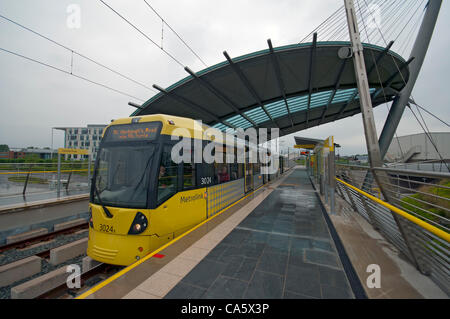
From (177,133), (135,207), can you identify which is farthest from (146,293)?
(177,133)

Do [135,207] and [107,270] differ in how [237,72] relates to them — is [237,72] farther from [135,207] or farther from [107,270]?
[107,270]

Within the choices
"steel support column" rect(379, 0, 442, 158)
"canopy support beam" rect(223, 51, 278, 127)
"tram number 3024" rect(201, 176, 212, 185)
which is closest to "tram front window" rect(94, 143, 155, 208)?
"tram number 3024" rect(201, 176, 212, 185)

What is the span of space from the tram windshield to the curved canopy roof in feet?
20.8

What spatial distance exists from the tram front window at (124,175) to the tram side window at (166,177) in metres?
0.24

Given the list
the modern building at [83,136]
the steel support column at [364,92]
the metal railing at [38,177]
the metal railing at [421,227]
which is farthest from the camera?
the modern building at [83,136]

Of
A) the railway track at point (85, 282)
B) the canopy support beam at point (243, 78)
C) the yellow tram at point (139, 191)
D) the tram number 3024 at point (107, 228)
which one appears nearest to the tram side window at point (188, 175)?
the yellow tram at point (139, 191)

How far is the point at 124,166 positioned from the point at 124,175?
0.19 m

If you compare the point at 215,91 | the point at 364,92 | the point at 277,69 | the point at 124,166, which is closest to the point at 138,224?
the point at 124,166

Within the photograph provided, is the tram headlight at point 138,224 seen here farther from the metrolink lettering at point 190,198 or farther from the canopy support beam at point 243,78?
the canopy support beam at point 243,78

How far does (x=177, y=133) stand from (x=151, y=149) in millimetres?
713

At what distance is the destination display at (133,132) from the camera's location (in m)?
3.95

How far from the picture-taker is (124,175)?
153 inches

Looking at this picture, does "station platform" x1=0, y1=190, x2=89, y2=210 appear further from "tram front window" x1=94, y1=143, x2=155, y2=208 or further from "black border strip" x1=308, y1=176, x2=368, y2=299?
"black border strip" x1=308, y1=176, x2=368, y2=299

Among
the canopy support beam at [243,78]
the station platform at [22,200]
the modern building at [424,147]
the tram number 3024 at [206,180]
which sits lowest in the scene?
the station platform at [22,200]
